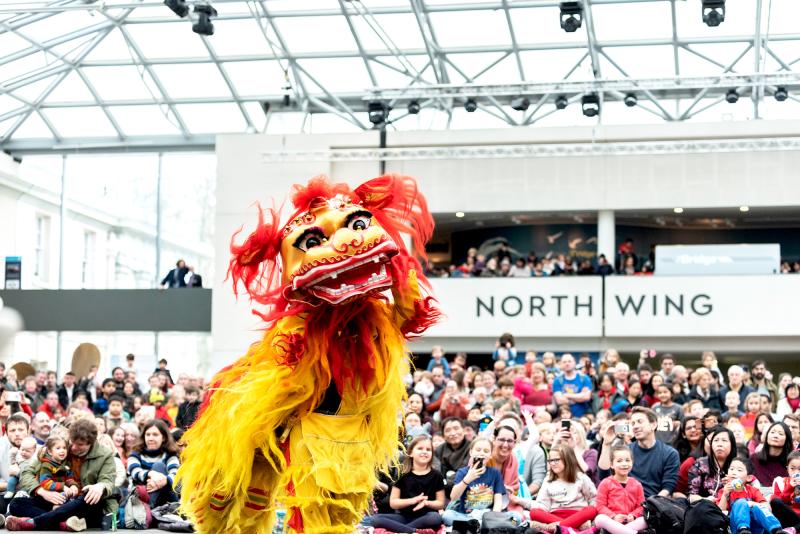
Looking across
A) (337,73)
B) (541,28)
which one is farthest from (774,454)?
(337,73)

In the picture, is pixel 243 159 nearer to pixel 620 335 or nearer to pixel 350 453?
pixel 620 335

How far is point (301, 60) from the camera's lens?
20.0 metres

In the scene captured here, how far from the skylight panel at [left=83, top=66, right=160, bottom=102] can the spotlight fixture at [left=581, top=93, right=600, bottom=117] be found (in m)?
7.56

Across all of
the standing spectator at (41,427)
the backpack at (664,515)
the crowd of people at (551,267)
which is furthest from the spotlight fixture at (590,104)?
the backpack at (664,515)

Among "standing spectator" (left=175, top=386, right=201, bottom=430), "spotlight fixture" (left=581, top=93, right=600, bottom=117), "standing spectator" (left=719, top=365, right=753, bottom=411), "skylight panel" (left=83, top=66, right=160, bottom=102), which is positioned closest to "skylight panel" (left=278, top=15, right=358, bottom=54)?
"skylight panel" (left=83, top=66, right=160, bottom=102)

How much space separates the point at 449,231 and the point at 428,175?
103 inches

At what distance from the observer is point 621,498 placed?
7.80m

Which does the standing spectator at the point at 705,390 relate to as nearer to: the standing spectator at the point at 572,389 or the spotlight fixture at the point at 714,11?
the standing spectator at the point at 572,389

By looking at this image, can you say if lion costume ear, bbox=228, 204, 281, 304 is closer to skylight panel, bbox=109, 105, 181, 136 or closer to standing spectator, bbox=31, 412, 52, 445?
standing spectator, bbox=31, 412, 52, 445

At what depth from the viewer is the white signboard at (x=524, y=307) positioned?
1958cm

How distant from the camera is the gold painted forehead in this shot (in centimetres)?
517

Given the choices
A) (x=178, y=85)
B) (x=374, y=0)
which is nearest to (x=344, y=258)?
(x=374, y=0)

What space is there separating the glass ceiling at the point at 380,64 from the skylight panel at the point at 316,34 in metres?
0.03

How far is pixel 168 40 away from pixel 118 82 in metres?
1.85
